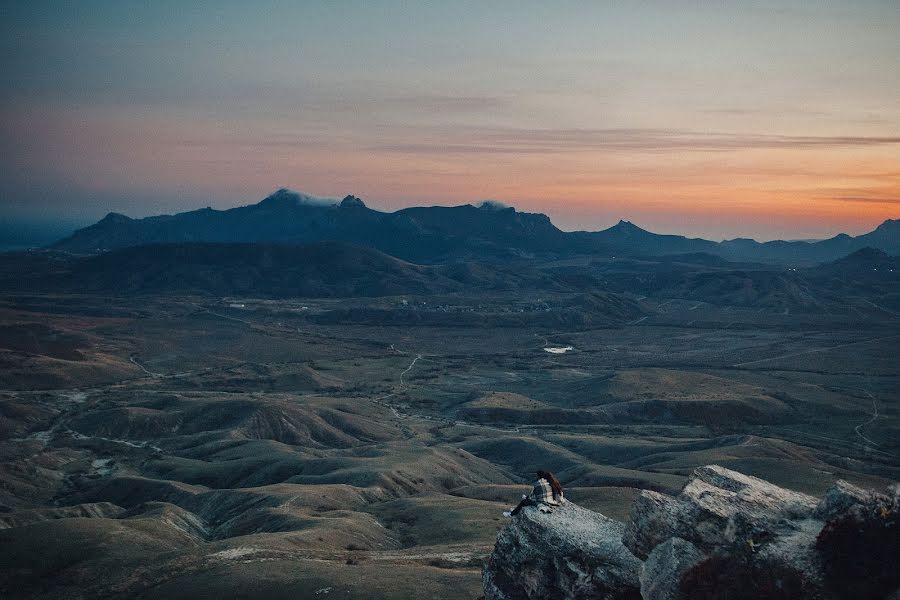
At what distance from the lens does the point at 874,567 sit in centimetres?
2412

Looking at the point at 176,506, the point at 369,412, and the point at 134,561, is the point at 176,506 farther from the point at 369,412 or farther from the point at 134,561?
the point at 369,412

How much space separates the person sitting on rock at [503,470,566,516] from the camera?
111ft

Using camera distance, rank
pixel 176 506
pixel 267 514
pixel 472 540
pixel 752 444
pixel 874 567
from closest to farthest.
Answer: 1. pixel 874 567
2. pixel 472 540
3. pixel 267 514
4. pixel 176 506
5. pixel 752 444

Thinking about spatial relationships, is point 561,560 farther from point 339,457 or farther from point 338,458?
point 339,457

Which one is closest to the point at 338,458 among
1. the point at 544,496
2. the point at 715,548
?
the point at 544,496

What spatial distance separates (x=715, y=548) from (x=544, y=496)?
9165 mm

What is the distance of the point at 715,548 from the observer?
87.2 feet

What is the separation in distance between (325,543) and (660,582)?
37.7m

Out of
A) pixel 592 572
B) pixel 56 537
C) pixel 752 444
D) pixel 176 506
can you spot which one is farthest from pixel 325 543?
pixel 752 444

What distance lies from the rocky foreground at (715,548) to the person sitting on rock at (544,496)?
0.42m

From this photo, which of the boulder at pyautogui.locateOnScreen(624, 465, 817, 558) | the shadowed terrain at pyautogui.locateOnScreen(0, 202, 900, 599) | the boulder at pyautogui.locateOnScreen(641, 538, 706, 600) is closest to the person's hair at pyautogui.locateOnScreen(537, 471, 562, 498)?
the boulder at pyautogui.locateOnScreen(624, 465, 817, 558)

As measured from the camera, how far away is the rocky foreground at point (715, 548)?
24.5 m

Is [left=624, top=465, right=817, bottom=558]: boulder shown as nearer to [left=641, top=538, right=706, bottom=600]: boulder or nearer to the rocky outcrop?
[left=641, top=538, right=706, bottom=600]: boulder

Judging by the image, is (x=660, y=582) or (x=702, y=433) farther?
(x=702, y=433)
